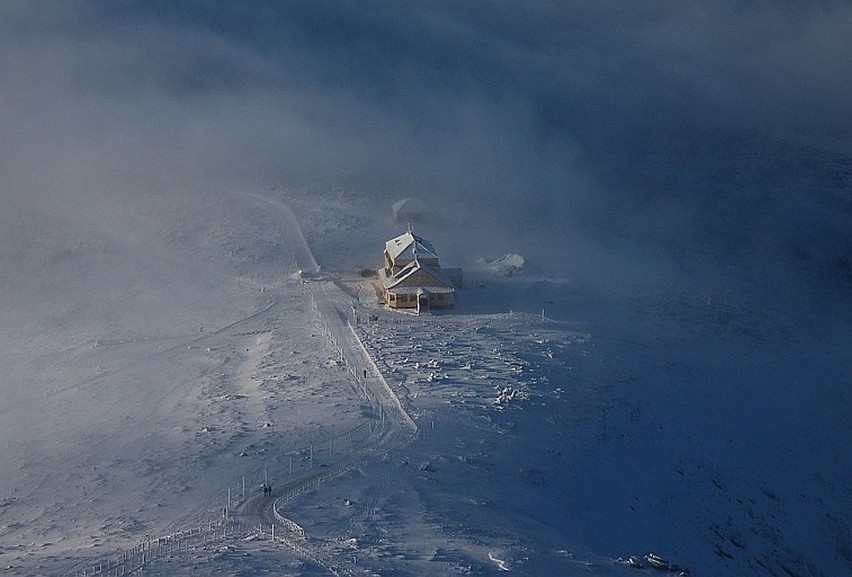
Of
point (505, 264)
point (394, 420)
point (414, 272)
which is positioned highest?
point (505, 264)

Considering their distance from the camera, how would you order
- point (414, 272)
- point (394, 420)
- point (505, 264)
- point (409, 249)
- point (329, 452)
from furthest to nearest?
point (505, 264), point (409, 249), point (414, 272), point (394, 420), point (329, 452)

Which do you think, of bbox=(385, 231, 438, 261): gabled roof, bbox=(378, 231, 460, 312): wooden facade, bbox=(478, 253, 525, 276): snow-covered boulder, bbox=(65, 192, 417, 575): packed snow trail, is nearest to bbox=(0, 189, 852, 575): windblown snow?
bbox=(65, 192, 417, 575): packed snow trail

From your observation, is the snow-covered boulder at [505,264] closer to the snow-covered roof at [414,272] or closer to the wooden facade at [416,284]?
the wooden facade at [416,284]

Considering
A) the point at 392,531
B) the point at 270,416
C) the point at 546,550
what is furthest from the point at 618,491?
the point at 270,416

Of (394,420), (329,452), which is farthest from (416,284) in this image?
(329,452)

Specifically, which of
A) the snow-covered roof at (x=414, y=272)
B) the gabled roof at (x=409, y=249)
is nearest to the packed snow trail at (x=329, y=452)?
the snow-covered roof at (x=414, y=272)

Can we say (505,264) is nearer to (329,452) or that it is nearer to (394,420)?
(394,420)

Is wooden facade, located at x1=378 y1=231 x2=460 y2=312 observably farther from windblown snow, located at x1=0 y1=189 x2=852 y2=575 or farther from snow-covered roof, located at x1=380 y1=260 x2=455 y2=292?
windblown snow, located at x1=0 y1=189 x2=852 y2=575

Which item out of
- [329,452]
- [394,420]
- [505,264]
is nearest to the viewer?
[329,452]
